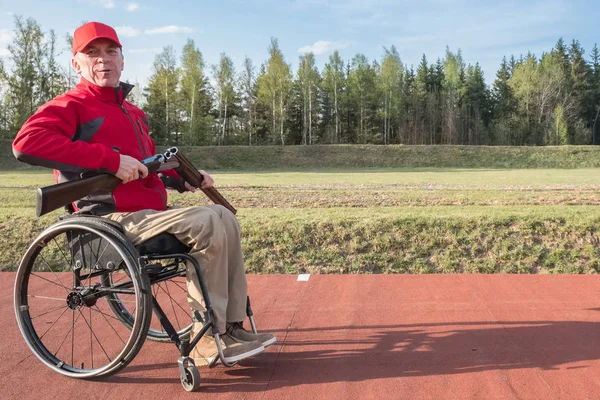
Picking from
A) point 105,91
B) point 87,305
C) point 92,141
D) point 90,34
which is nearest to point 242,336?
point 87,305

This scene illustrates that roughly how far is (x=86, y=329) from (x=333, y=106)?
56241mm

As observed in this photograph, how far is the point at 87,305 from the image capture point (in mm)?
2889

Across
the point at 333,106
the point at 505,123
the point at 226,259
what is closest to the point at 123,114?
the point at 226,259

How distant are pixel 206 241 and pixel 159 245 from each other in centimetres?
24

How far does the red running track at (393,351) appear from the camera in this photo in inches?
105

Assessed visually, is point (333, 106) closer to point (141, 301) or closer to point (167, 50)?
point (167, 50)

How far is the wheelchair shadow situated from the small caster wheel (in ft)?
0.25

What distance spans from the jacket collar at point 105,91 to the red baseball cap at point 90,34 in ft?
0.62

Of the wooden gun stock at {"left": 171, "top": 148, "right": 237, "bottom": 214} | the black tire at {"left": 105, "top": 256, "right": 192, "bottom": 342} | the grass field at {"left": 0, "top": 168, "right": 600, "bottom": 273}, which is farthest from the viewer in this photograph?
the grass field at {"left": 0, "top": 168, "right": 600, "bottom": 273}

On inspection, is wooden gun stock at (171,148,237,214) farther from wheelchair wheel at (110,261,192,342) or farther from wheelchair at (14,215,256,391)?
wheelchair at (14,215,256,391)

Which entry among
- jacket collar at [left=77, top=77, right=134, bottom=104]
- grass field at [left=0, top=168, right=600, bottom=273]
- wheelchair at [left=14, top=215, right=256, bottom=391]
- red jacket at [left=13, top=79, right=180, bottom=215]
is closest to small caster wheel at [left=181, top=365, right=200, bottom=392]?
wheelchair at [left=14, top=215, right=256, bottom=391]

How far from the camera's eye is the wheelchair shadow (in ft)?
9.29

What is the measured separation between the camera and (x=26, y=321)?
2.98 meters

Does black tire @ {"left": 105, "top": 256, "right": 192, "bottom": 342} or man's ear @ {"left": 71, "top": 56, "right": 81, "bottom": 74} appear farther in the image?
black tire @ {"left": 105, "top": 256, "right": 192, "bottom": 342}
